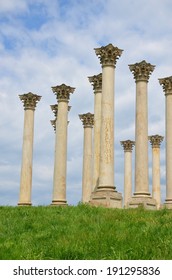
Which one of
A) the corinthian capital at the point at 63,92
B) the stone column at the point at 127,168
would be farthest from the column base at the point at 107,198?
the stone column at the point at 127,168

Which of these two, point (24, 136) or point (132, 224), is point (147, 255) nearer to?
point (132, 224)

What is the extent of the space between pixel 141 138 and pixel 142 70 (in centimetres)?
653

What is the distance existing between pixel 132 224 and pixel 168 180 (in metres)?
28.0

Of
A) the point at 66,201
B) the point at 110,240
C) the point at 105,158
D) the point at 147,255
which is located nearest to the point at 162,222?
the point at 110,240

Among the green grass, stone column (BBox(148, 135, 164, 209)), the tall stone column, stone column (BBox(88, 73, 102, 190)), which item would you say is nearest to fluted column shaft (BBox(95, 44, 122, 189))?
the tall stone column

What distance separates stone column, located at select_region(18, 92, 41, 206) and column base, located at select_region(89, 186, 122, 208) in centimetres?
1155

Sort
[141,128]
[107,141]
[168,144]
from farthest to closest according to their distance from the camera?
[168,144]
[141,128]
[107,141]

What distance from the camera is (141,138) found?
40.8 m

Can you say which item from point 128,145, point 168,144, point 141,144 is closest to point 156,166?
point 128,145

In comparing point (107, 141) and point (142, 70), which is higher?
point (142, 70)

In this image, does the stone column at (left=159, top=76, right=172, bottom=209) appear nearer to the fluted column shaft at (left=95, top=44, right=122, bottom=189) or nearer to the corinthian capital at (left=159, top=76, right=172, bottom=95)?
the corinthian capital at (left=159, top=76, right=172, bottom=95)

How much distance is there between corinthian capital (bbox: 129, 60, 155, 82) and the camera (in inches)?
1663

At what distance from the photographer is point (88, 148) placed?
176 feet

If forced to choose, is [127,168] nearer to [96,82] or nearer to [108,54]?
[96,82]
